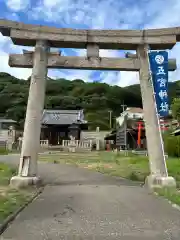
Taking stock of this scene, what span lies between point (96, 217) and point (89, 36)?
769cm

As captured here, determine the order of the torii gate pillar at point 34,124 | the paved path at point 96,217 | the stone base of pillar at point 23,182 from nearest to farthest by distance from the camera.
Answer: the paved path at point 96,217 < the stone base of pillar at point 23,182 < the torii gate pillar at point 34,124

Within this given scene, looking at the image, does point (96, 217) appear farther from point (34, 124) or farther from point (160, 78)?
point (160, 78)

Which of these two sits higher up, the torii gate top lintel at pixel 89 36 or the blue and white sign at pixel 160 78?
the torii gate top lintel at pixel 89 36

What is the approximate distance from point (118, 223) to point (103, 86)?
8619 centimetres

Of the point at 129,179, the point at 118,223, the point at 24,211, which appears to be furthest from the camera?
the point at 129,179

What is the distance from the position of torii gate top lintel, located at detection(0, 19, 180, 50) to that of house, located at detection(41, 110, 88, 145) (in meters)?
40.0

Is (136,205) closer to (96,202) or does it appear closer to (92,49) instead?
(96,202)

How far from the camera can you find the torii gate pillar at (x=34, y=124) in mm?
11781

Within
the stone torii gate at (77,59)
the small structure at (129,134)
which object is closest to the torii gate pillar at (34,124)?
the stone torii gate at (77,59)

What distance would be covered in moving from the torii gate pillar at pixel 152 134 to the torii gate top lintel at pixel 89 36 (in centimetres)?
45

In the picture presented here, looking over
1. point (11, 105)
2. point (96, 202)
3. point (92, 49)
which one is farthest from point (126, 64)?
point (11, 105)

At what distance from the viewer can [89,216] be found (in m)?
7.06

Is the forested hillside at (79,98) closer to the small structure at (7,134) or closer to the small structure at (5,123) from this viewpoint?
the small structure at (5,123)

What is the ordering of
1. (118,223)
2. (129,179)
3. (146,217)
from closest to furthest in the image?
1. (118,223)
2. (146,217)
3. (129,179)
